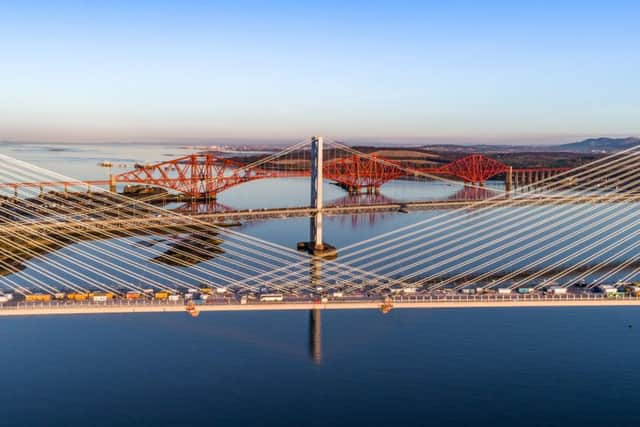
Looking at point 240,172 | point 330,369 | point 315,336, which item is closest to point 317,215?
point 315,336

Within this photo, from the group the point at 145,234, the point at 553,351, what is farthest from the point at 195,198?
the point at 553,351

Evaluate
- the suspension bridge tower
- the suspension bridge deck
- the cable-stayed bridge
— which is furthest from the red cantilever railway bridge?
the suspension bridge deck

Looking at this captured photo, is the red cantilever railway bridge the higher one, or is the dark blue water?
the red cantilever railway bridge

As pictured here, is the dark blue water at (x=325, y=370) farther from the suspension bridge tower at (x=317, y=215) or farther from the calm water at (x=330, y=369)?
the suspension bridge tower at (x=317, y=215)

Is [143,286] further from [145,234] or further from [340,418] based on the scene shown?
[145,234]

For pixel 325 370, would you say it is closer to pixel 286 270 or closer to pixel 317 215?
pixel 286 270

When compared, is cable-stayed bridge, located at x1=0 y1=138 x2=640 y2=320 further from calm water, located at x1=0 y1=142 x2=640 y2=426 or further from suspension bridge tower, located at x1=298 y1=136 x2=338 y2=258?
calm water, located at x1=0 y1=142 x2=640 y2=426

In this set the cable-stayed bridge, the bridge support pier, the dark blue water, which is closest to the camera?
the dark blue water
